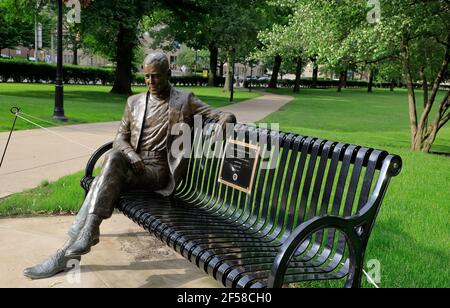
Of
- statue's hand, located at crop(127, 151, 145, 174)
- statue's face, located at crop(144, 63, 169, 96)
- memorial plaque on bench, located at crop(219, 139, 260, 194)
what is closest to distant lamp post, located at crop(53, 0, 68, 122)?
statue's face, located at crop(144, 63, 169, 96)

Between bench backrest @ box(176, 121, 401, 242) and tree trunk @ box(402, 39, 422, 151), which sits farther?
tree trunk @ box(402, 39, 422, 151)

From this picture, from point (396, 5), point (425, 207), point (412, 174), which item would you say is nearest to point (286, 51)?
point (396, 5)

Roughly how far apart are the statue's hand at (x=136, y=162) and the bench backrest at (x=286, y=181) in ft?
2.06

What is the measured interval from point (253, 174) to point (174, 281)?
103cm

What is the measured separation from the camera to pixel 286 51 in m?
29.5

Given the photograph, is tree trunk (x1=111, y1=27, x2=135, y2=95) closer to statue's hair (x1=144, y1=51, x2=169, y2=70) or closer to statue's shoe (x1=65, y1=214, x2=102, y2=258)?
statue's hair (x1=144, y1=51, x2=169, y2=70)

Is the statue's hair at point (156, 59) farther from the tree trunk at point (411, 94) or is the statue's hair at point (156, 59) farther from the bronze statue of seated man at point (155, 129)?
the tree trunk at point (411, 94)

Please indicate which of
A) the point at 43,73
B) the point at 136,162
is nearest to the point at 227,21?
the point at 43,73

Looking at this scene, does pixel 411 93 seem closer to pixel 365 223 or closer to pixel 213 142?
pixel 213 142

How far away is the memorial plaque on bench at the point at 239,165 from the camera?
383 centimetres

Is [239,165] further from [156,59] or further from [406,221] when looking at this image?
[406,221]

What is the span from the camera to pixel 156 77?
4.16 m

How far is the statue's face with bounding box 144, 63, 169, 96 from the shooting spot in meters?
4.13

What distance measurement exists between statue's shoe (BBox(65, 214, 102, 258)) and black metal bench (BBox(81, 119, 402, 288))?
1.22ft
